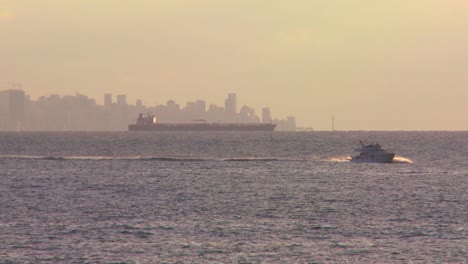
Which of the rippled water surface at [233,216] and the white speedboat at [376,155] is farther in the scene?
the white speedboat at [376,155]

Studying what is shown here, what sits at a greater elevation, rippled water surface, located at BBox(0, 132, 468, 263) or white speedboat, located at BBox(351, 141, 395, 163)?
white speedboat, located at BBox(351, 141, 395, 163)

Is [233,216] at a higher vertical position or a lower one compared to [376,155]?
lower

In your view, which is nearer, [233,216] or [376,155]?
[233,216]

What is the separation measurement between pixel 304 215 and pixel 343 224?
261 inches

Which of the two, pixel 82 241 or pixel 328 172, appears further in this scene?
pixel 328 172

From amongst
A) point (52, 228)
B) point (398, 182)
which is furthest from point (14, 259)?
point (398, 182)

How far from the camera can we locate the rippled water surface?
60656mm

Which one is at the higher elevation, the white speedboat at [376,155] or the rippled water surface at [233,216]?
the white speedboat at [376,155]

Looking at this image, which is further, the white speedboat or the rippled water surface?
the white speedboat

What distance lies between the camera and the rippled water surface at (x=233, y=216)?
60656mm

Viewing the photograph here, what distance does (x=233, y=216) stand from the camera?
7975cm

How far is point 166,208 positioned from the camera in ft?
283

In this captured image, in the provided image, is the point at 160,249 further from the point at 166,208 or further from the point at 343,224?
the point at 166,208

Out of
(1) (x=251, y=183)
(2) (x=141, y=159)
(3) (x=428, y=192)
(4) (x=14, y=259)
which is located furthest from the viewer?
(2) (x=141, y=159)
